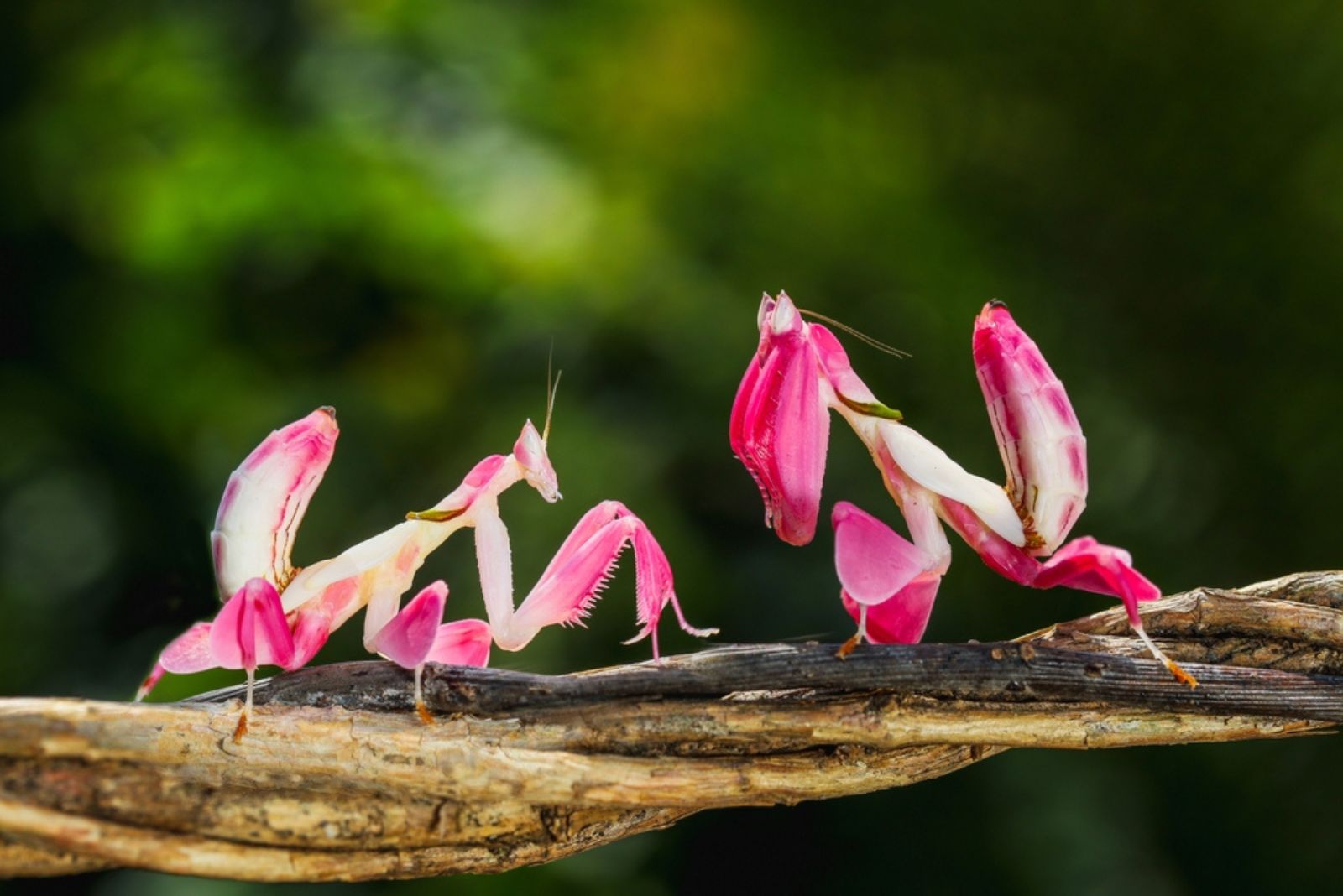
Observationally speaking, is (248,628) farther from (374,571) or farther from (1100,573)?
(1100,573)

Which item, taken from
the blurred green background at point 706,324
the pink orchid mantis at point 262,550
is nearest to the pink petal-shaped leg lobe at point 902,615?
the pink orchid mantis at point 262,550

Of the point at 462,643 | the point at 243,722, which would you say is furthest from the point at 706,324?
the point at 243,722

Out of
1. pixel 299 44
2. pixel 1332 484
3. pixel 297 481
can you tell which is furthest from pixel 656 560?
pixel 299 44

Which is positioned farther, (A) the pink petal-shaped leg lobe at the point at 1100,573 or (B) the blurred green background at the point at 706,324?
(B) the blurred green background at the point at 706,324

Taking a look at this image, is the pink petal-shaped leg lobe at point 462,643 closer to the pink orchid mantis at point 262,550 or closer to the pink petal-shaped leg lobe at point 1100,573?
the pink orchid mantis at point 262,550

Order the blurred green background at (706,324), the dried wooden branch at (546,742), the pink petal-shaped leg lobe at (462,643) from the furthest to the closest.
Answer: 1. the blurred green background at (706,324)
2. the pink petal-shaped leg lobe at (462,643)
3. the dried wooden branch at (546,742)

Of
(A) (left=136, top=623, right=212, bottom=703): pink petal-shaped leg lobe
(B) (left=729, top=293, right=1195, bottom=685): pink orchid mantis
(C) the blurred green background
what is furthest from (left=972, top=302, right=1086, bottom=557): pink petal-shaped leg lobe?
(C) the blurred green background
